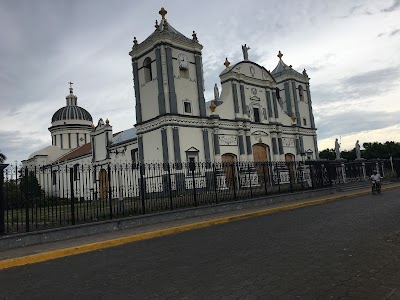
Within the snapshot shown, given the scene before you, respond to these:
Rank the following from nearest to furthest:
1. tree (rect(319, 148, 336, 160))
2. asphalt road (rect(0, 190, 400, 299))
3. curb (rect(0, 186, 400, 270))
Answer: asphalt road (rect(0, 190, 400, 299)), curb (rect(0, 186, 400, 270)), tree (rect(319, 148, 336, 160))

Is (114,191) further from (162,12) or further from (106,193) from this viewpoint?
(162,12)

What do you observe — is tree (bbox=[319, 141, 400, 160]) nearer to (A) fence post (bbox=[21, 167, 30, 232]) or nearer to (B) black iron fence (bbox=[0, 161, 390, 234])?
(B) black iron fence (bbox=[0, 161, 390, 234])

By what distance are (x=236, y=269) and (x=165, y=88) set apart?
792 inches

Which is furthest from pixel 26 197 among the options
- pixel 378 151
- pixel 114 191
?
pixel 378 151

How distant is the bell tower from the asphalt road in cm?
1583

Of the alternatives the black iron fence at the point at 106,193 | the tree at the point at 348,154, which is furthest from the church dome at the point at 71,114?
the tree at the point at 348,154

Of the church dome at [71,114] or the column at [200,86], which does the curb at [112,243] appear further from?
the church dome at [71,114]

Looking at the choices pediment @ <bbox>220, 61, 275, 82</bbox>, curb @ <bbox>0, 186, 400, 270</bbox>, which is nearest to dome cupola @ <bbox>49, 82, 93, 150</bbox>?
pediment @ <bbox>220, 61, 275, 82</bbox>

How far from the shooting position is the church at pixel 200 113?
80.3 feet

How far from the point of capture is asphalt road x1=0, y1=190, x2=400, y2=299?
432cm

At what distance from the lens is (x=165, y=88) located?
79.6ft

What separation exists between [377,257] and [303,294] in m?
2.13

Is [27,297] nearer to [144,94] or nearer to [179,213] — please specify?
[179,213]

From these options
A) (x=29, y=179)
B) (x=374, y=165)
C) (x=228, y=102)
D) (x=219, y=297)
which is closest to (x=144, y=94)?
→ (x=228, y=102)
